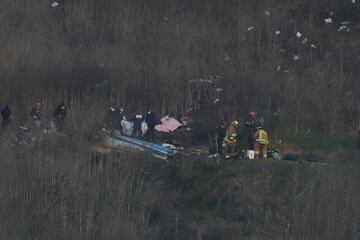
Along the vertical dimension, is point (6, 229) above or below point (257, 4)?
below

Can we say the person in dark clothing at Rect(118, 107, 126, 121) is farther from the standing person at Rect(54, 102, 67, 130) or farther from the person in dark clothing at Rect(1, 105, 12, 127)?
the person in dark clothing at Rect(1, 105, 12, 127)

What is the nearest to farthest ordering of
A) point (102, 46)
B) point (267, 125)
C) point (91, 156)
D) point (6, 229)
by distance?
1. point (6, 229)
2. point (91, 156)
3. point (267, 125)
4. point (102, 46)

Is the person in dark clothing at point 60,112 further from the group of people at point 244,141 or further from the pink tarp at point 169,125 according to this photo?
the group of people at point 244,141

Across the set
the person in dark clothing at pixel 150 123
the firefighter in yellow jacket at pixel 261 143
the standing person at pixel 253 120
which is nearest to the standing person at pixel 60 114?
the person in dark clothing at pixel 150 123

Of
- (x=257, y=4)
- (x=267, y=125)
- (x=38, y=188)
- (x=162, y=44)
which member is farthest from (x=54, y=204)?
(x=257, y=4)

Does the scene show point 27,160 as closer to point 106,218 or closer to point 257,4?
point 106,218

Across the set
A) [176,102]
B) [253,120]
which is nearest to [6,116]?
[176,102]

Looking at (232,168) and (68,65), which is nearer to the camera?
(232,168)

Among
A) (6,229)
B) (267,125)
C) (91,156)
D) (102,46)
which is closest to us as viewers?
(6,229)
